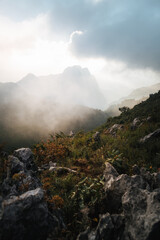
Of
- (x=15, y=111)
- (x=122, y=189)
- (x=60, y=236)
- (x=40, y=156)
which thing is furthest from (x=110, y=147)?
(x=15, y=111)

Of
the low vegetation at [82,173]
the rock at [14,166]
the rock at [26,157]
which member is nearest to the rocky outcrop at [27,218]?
the low vegetation at [82,173]

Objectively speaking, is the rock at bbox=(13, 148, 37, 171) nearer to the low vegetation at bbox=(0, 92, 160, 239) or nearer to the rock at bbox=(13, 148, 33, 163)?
the rock at bbox=(13, 148, 33, 163)

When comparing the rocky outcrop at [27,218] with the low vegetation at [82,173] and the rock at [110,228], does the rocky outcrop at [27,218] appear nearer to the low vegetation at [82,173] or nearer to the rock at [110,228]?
the low vegetation at [82,173]

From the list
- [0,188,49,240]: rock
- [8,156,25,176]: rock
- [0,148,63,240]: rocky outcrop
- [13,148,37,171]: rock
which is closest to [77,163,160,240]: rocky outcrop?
[0,148,63,240]: rocky outcrop

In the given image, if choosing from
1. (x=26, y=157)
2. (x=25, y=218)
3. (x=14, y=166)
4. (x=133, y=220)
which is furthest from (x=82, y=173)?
(x=25, y=218)

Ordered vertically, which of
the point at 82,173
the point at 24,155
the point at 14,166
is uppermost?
the point at 24,155

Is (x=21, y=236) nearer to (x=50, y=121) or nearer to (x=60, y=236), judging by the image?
(x=60, y=236)

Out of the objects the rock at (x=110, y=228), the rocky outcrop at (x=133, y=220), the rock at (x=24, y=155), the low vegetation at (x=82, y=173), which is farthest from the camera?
the rock at (x=24, y=155)

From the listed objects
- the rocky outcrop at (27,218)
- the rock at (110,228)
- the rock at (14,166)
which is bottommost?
the rock at (110,228)

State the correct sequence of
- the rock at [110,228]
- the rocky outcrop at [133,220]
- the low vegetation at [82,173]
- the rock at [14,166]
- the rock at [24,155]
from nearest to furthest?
the rocky outcrop at [133,220], the rock at [110,228], the low vegetation at [82,173], the rock at [14,166], the rock at [24,155]

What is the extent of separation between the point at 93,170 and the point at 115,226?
4.01 metres

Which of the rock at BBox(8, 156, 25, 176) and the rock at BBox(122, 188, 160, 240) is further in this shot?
the rock at BBox(8, 156, 25, 176)

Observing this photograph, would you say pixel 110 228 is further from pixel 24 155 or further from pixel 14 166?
pixel 24 155

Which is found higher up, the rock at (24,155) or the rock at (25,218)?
the rock at (24,155)
